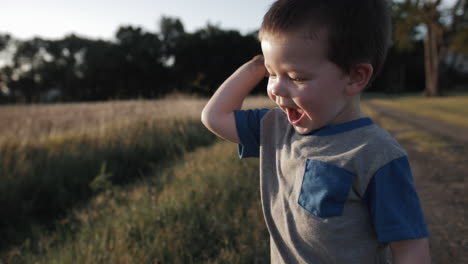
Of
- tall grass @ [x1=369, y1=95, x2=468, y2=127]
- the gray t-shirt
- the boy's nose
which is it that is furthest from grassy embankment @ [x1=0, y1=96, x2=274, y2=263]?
tall grass @ [x1=369, y1=95, x2=468, y2=127]

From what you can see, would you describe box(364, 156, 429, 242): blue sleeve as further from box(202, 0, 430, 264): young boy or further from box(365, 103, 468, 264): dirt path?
box(365, 103, 468, 264): dirt path

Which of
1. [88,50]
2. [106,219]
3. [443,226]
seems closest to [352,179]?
[443,226]

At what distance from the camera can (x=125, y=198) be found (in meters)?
3.08

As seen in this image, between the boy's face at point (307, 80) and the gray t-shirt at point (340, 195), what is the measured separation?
0.07 metres

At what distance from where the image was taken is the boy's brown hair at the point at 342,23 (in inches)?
38.3

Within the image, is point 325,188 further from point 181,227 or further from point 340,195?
point 181,227

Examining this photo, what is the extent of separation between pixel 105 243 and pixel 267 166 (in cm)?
136

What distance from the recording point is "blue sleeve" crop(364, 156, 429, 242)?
93 cm

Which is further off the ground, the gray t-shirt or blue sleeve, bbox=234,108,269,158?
blue sleeve, bbox=234,108,269,158

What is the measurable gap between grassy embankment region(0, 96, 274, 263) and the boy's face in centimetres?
107

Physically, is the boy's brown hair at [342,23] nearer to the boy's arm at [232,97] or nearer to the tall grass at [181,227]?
the boy's arm at [232,97]

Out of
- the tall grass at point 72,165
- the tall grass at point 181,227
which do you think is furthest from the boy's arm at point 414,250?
the tall grass at point 72,165

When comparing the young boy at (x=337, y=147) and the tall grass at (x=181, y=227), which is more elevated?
the young boy at (x=337, y=147)

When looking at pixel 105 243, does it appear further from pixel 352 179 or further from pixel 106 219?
pixel 352 179
